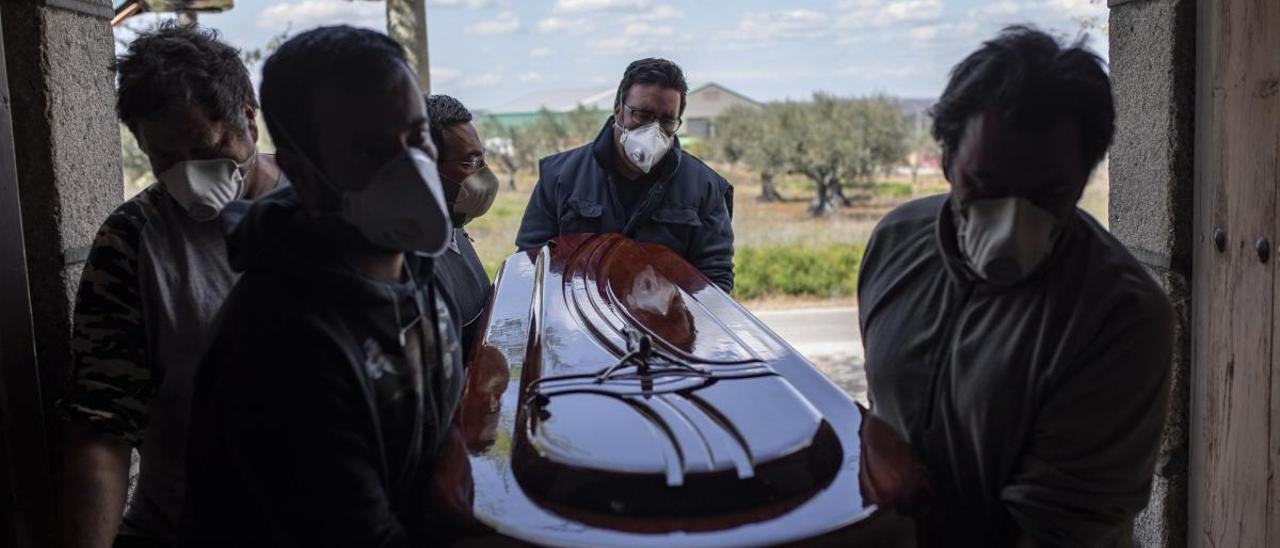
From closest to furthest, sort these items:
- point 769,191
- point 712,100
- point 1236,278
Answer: point 1236,278 < point 769,191 < point 712,100

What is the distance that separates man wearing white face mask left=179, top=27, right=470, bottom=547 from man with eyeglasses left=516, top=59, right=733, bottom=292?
2.20 meters

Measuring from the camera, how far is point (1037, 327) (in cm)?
144

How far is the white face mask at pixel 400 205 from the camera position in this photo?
132 cm

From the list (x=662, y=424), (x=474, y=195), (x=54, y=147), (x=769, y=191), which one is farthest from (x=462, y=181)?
(x=769, y=191)

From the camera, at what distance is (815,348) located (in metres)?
12.0

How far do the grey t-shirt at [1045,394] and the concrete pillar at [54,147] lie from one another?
2039mm

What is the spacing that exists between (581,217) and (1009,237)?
2376mm

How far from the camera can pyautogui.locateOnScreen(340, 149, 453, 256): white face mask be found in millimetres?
1324

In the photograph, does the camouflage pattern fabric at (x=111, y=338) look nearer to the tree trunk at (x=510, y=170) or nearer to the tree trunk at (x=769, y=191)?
the tree trunk at (x=510, y=170)

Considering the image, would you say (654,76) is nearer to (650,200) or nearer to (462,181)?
(650,200)

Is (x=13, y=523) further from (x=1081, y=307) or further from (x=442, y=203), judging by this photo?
(x=1081, y=307)

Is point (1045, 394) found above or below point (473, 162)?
below

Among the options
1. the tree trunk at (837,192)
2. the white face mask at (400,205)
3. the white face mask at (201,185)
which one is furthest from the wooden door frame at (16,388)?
the tree trunk at (837,192)

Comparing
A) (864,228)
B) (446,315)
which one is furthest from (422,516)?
(864,228)
